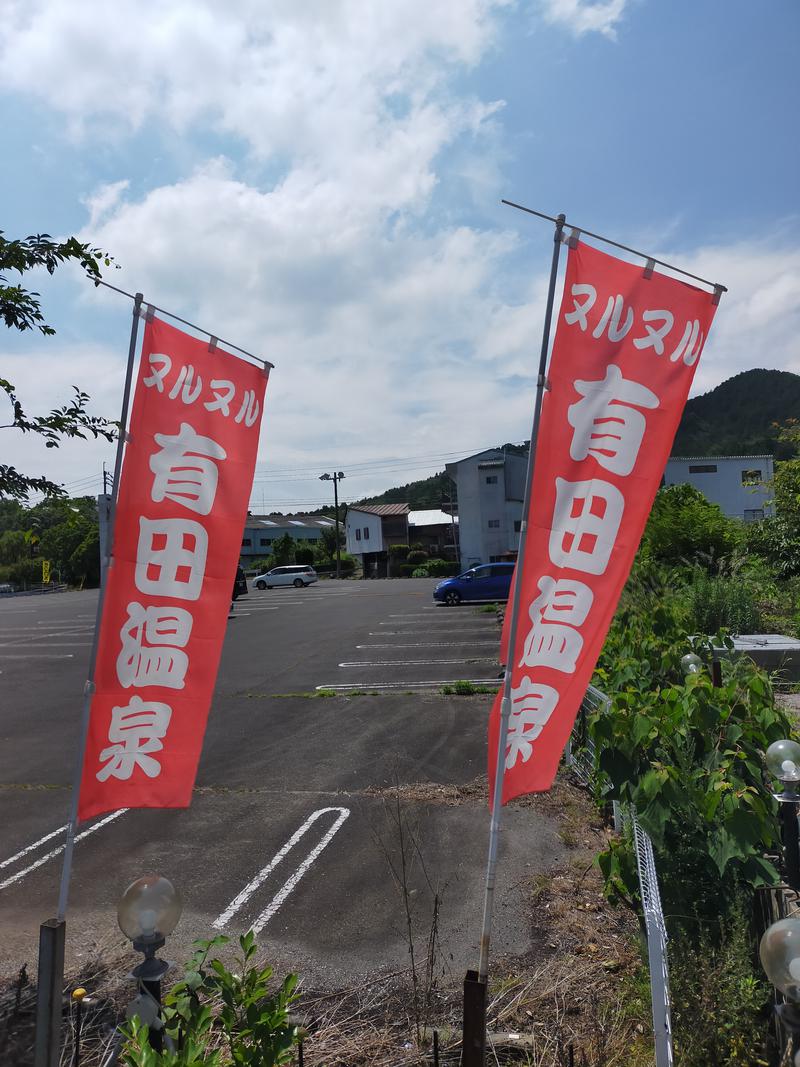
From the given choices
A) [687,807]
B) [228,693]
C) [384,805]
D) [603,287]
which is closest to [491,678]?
[228,693]

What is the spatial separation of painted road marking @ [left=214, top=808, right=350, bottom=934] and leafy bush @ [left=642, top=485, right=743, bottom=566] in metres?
11.5

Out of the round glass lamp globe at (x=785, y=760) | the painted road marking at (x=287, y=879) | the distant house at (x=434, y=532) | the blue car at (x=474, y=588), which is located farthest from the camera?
the distant house at (x=434, y=532)

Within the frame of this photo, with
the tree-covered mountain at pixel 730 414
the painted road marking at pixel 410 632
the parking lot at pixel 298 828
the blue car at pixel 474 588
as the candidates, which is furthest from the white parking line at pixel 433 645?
the tree-covered mountain at pixel 730 414

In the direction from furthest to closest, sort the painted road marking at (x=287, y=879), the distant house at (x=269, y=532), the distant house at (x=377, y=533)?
the distant house at (x=269, y=532), the distant house at (x=377, y=533), the painted road marking at (x=287, y=879)

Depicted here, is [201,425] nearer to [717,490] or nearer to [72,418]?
[72,418]

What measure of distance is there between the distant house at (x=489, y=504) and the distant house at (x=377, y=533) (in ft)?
35.2

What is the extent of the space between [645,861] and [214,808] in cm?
A: 479

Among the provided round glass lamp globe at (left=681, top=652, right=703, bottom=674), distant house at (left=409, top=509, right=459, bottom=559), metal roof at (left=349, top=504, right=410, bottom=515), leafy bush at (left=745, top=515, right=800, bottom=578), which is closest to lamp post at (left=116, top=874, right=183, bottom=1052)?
round glass lamp globe at (left=681, top=652, right=703, bottom=674)

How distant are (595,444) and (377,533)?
62440mm

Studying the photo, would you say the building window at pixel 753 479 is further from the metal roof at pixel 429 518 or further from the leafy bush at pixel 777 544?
the metal roof at pixel 429 518

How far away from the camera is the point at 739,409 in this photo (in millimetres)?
125438

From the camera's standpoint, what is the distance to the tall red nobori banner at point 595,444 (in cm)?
315

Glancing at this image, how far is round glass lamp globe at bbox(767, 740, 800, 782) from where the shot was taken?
363 cm

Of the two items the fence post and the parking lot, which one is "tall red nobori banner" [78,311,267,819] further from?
the parking lot
